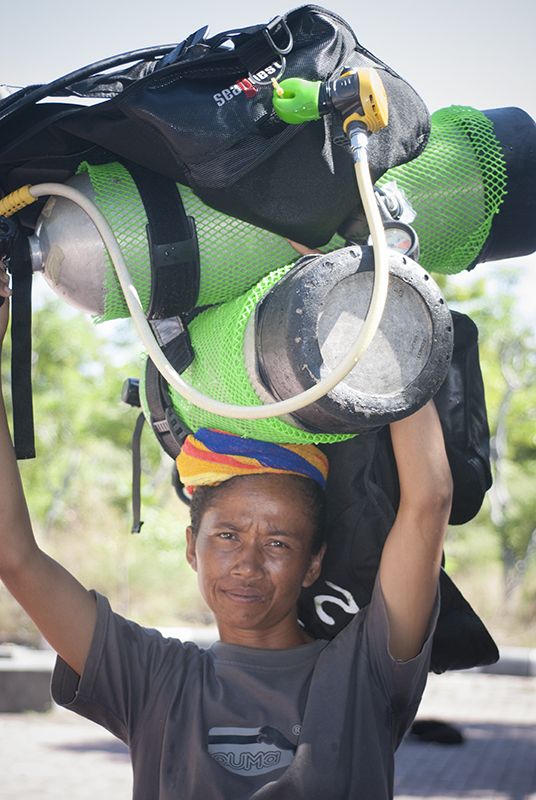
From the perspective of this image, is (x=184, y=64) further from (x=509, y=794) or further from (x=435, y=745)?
(x=435, y=745)

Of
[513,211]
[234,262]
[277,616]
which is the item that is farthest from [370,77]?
[277,616]

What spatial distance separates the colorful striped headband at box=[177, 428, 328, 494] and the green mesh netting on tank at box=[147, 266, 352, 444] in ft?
0.11

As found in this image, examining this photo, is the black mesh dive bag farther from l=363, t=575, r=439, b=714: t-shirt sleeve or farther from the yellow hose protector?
l=363, t=575, r=439, b=714: t-shirt sleeve

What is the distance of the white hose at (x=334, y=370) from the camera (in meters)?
1.12

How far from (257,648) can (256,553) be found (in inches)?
10.0

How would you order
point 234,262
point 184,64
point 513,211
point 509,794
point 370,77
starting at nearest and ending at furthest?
1. point 370,77
2. point 184,64
3. point 234,262
4. point 513,211
5. point 509,794

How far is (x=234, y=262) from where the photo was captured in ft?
4.92

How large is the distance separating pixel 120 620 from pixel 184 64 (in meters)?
1.28

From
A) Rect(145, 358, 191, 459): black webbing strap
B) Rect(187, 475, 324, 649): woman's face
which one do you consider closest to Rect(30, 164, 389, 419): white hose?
Rect(145, 358, 191, 459): black webbing strap

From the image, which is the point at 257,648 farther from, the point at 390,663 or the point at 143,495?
the point at 143,495

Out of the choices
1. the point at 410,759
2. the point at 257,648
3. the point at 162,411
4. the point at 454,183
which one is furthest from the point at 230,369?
the point at 410,759

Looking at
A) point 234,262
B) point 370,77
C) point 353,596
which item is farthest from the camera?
point 353,596

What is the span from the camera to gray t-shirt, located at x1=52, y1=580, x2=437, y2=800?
5.10 feet

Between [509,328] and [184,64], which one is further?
[509,328]
